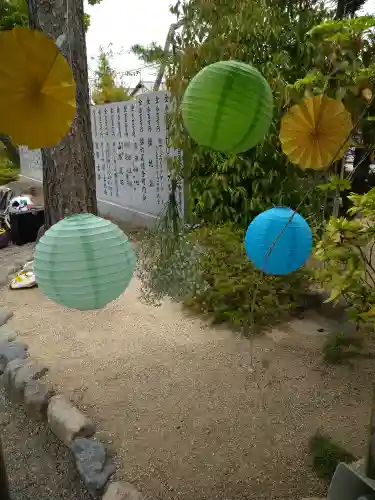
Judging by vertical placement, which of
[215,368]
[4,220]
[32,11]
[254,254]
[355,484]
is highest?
[32,11]

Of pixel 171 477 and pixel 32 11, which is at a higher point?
pixel 32 11

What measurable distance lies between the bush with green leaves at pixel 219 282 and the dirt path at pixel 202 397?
0.70 feet

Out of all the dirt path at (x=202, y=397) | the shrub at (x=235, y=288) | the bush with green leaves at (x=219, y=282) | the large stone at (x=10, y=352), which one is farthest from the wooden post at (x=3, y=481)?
the shrub at (x=235, y=288)

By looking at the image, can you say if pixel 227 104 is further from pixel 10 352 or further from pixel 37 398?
pixel 10 352

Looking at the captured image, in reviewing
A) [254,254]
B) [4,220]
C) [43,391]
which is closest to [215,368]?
[43,391]

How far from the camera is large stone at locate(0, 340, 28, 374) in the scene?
11.4 feet

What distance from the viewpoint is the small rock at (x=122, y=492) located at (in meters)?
2.16

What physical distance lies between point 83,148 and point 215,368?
7.30 feet

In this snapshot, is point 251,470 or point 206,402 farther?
point 206,402

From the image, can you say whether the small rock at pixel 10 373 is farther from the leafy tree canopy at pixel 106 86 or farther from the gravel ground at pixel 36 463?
the leafy tree canopy at pixel 106 86

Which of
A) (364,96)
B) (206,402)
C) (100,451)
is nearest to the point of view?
(364,96)

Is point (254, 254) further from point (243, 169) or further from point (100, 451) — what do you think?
point (243, 169)

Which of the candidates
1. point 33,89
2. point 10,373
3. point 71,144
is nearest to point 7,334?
point 10,373

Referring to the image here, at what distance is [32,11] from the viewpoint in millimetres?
3363
